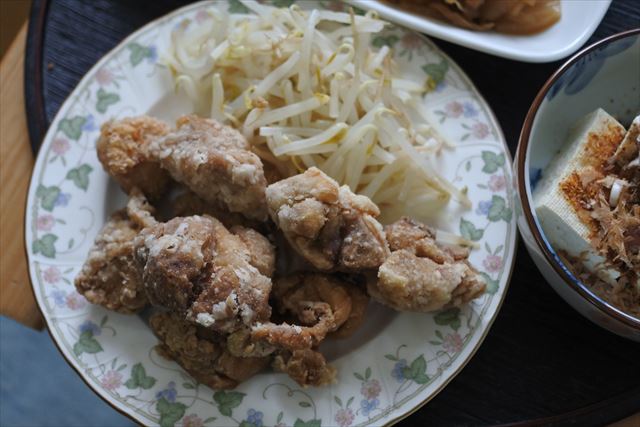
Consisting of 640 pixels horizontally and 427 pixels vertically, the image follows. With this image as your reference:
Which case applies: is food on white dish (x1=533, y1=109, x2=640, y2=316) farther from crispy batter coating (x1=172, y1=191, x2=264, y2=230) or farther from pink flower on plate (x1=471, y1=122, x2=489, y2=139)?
crispy batter coating (x1=172, y1=191, x2=264, y2=230)

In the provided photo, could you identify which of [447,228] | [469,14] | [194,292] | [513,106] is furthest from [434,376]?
[469,14]

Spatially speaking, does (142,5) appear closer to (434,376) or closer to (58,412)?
(58,412)

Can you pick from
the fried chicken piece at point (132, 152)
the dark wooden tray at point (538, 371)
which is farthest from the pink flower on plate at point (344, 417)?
the fried chicken piece at point (132, 152)

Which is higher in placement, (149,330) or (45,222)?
(45,222)

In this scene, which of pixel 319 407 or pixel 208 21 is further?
pixel 208 21

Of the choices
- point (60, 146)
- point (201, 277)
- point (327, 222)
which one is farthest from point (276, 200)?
point (60, 146)

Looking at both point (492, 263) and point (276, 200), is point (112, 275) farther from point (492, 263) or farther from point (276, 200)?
point (492, 263)
